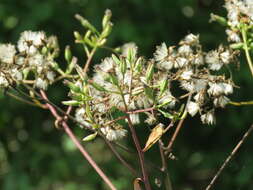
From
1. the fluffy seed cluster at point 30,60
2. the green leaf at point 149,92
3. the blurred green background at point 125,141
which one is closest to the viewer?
the green leaf at point 149,92

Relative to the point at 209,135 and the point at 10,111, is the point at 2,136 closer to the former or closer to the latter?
the point at 10,111

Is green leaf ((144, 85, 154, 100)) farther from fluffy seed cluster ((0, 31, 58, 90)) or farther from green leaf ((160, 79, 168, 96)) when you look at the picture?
fluffy seed cluster ((0, 31, 58, 90))

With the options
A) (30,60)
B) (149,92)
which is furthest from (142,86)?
(30,60)

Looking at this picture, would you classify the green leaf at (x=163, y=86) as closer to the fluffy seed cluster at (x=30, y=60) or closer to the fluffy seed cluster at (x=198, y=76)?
the fluffy seed cluster at (x=198, y=76)

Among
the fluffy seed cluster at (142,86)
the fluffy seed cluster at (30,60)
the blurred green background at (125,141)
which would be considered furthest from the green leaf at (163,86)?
the blurred green background at (125,141)

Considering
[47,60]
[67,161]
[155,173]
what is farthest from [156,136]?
[67,161]

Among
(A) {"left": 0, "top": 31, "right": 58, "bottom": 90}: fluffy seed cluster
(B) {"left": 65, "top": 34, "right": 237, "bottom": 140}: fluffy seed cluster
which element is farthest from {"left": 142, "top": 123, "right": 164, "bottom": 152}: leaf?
(A) {"left": 0, "top": 31, "right": 58, "bottom": 90}: fluffy seed cluster
